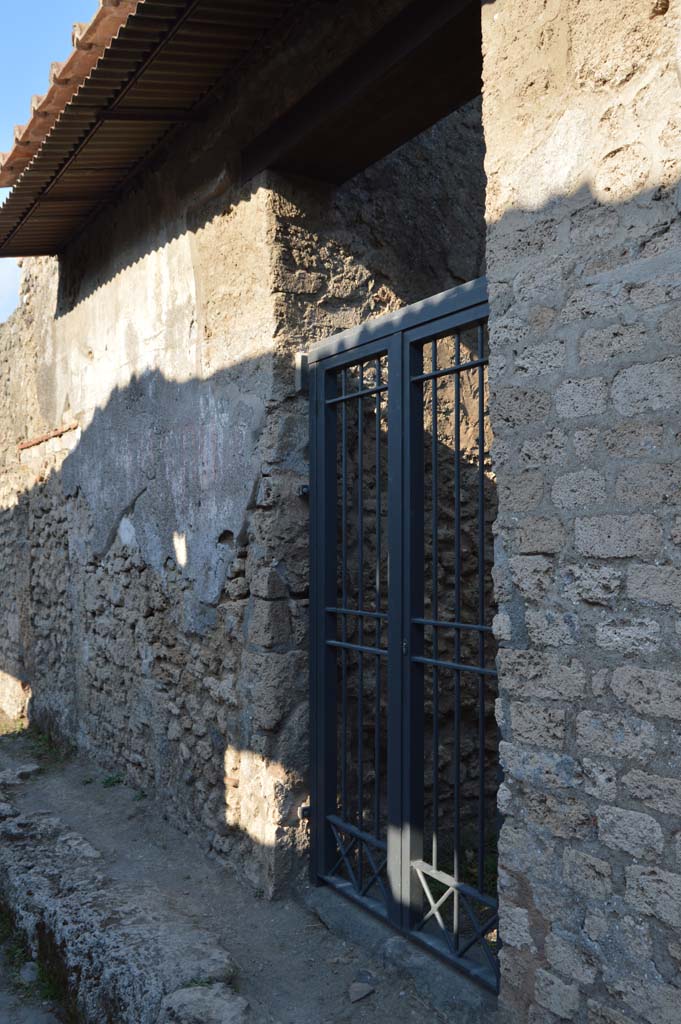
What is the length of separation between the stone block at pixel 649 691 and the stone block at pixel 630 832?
26 cm

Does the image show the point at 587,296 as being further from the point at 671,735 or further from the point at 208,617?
the point at 208,617

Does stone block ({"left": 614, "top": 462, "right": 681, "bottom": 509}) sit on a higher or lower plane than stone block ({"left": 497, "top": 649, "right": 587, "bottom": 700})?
higher

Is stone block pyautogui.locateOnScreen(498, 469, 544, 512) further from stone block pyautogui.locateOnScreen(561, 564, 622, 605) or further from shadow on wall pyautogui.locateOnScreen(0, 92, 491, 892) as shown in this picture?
shadow on wall pyautogui.locateOnScreen(0, 92, 491, 892)

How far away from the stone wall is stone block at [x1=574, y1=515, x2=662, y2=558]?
1688 mm

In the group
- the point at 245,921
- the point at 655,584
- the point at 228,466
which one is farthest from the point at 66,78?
the point at 245,921

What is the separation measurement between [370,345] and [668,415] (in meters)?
1.54

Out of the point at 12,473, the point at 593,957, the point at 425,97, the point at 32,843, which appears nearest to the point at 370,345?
the point at 425,97

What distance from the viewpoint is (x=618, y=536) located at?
7.28 ft

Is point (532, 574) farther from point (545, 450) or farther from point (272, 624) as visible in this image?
point (272, 624)

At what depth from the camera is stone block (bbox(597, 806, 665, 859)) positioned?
7.00ft

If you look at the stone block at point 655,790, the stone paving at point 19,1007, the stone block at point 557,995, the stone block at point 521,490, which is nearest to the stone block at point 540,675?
the stone block at point 655,790

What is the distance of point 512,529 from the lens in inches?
97.9

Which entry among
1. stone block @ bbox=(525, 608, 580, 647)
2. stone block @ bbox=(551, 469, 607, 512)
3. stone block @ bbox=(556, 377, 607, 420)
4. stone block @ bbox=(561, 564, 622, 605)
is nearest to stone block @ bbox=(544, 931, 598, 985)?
stone block @ bbox=(525, 608, 580, 647)

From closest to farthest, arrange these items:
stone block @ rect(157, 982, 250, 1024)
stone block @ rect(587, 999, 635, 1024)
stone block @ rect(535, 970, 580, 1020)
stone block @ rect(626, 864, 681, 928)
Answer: stone block @ rect(626, 864, 681, 928) → stone block @ rect(587, 999, 635, 1024) → stone block @ rect(535, 970, 580, 1020) → stone block @ rect(157, 982, 250, 1024)
